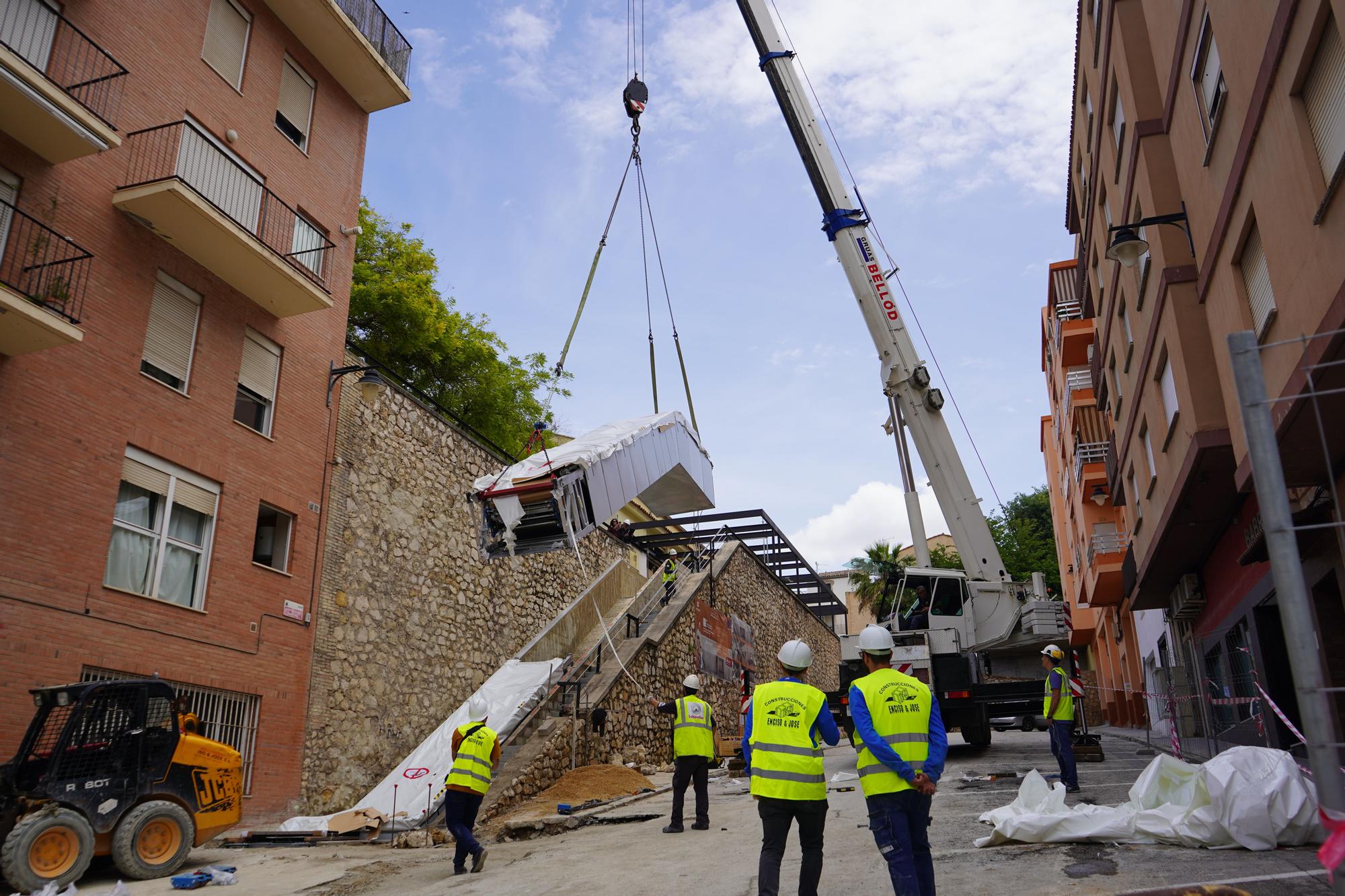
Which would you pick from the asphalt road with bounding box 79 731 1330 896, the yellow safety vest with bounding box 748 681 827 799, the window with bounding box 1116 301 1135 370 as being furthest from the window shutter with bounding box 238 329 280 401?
the window with bounding box 1116 301 1135 370

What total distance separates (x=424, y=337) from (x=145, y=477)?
47.1 feet

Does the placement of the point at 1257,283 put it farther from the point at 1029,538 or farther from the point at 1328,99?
the point at 1029,538

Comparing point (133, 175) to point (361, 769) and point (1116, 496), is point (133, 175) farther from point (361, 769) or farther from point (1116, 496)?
point (1116, 496)

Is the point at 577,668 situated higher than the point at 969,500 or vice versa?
the point at 969,500

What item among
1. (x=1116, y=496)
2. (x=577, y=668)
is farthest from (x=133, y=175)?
(x=1116, y=496)

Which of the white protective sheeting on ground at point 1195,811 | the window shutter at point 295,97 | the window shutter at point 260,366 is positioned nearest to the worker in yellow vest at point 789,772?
the white protective sheeting on ground at point 1195,811

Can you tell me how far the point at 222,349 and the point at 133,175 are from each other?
254 centimetres

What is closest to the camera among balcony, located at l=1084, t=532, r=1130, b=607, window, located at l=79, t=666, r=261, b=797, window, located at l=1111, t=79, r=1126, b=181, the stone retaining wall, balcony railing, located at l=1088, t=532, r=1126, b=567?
window, located at l=79, t=666, r=261, b=797

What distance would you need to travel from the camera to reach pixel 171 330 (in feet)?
43.4

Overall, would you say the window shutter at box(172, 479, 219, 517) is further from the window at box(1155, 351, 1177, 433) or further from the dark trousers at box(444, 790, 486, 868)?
the window at box(1155, 351, 1177, 433)

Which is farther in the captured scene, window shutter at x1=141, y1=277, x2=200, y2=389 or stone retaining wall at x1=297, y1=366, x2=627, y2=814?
stone retaining wall at x1=297, y1=366, x2=627, y2=814

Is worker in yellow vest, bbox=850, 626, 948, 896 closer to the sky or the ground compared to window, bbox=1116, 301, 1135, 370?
closer to the ground

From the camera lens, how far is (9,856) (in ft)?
25.9

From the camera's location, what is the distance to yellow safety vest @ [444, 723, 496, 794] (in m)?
9.31
